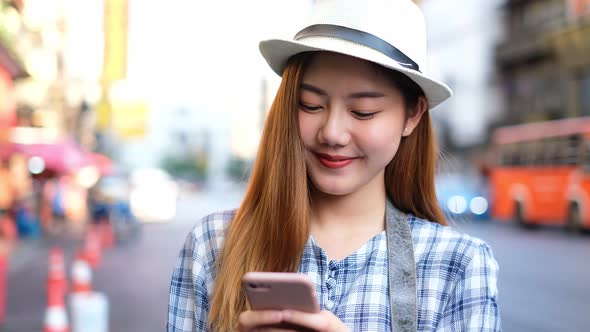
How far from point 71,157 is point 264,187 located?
18.6 metres

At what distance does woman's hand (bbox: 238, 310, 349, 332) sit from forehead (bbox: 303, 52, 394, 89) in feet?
1.79

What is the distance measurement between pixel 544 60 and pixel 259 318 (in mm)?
32688

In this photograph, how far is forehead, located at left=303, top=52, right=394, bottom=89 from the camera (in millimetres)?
1639

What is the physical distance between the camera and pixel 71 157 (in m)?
19.4

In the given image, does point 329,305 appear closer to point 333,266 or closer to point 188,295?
point 333,266

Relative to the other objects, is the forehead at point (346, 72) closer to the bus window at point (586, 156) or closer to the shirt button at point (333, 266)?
the shirt button at point (333, 266)

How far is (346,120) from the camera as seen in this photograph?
5.39ft

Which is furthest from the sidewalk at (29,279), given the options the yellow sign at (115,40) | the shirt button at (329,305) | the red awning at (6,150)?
the shirt button at (329,305)

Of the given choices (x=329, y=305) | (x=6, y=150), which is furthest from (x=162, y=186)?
(x=329, y=305)

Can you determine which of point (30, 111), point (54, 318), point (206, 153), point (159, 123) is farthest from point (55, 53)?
point (159, 123)

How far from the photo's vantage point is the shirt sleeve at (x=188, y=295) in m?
1.76

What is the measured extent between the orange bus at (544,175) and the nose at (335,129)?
53.9 feet

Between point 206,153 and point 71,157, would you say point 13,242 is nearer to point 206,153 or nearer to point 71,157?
point 71,157

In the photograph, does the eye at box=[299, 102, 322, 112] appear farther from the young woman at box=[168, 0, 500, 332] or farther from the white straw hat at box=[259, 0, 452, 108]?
the white straw hat at box=[259, 0, 452, 108]
